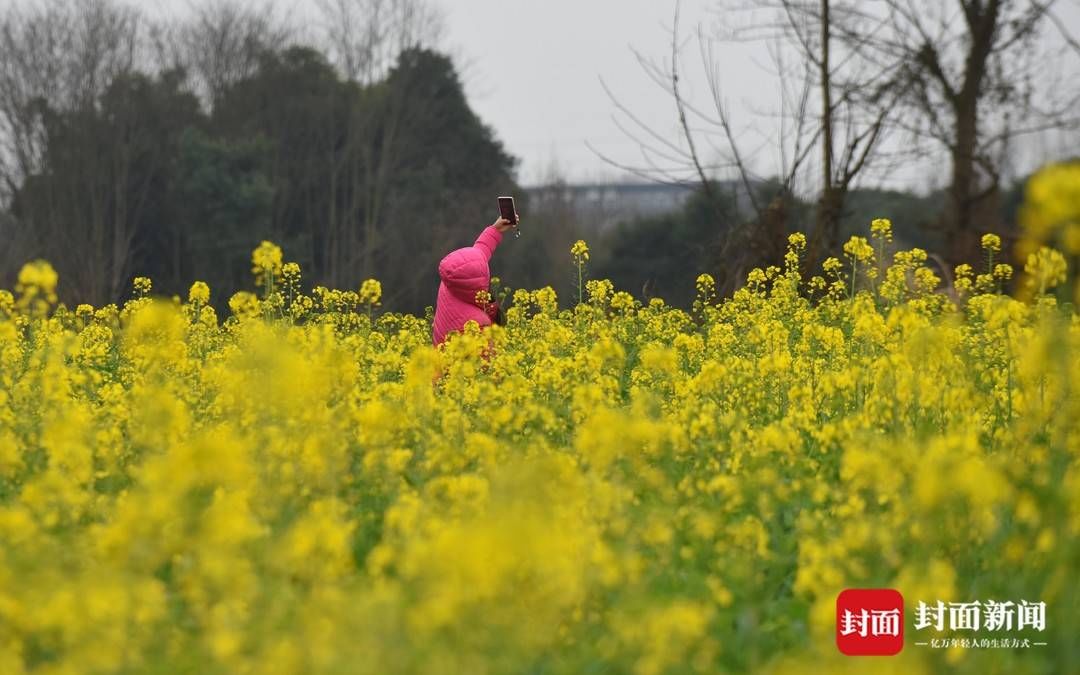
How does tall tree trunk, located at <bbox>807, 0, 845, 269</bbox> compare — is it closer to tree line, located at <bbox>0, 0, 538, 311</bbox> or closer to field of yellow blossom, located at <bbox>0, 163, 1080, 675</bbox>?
field of yellow blossom, located at <bbox>0, 163, 1080, 675</bbox>

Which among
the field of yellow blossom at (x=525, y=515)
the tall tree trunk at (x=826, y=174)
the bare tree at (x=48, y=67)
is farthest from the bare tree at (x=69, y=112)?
the field of yellow blossom at (x=525, y=515)

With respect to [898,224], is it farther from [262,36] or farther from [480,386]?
[480,386]

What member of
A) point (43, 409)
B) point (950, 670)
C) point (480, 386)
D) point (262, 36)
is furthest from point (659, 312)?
point (262, 36)

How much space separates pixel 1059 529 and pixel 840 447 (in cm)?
243

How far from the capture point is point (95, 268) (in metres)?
28.9

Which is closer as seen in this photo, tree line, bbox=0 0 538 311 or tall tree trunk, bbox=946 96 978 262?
tall tree trunk, bbox=946 96 978 262

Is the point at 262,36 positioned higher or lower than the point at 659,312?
higher

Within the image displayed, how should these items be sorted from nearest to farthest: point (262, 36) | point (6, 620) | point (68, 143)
Result: point (6, 620), point (68, 143), point (262, 36)

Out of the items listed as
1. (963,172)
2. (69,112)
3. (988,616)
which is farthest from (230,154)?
(988,616)

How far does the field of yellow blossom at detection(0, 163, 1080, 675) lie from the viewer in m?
3.06

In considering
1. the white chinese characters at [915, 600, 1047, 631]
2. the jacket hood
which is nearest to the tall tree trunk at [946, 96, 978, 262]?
the jacket hood

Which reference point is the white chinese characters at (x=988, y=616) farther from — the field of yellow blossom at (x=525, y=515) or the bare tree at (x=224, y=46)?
the bare tree at (x=224, y=46)

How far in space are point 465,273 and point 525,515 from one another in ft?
19.9

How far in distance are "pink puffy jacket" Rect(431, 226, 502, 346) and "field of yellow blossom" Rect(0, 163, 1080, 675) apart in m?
2.16
